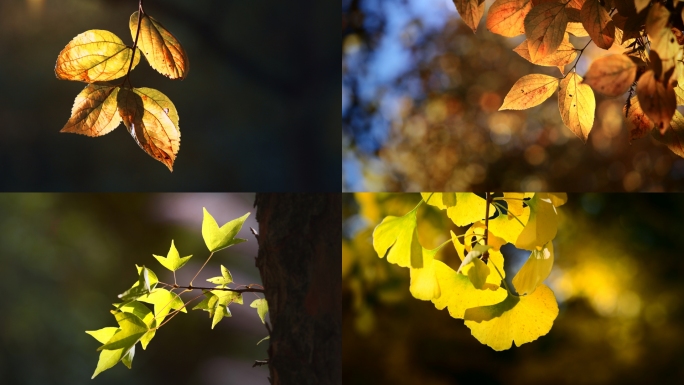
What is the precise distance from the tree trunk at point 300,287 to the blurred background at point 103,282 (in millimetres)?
73

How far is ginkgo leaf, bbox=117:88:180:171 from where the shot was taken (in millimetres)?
182

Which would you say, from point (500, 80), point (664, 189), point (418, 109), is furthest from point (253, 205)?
point (664, 189)

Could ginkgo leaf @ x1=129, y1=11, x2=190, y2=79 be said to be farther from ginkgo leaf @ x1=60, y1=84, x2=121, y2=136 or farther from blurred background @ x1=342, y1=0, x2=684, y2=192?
blurred background @ x1=342, y1=0, x2=684, y2=192

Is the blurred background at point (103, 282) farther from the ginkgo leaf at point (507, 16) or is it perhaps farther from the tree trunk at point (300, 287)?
the ginkgo leaf at point (507, 16)

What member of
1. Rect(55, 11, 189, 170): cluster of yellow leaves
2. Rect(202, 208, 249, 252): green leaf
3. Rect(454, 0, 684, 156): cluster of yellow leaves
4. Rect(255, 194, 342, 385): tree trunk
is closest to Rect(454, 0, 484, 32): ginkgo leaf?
Rect(454, 0, 684, 156): cluster of yellow leaves

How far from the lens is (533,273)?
0.24 metres

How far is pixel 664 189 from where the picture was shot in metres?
0.65

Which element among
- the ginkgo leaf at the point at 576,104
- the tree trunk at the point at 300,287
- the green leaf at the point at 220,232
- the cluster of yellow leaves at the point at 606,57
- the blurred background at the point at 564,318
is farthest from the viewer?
the blurred background at the point at 564,318

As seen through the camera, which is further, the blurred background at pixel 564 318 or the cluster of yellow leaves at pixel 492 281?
the blurred background at pixel 564 318

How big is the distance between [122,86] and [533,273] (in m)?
0.19

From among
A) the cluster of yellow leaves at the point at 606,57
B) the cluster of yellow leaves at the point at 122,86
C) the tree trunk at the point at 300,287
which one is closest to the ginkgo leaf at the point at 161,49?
the cluster of yellow leaves at the point at 122,86

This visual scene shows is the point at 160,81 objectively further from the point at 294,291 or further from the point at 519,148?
the point at 519,148

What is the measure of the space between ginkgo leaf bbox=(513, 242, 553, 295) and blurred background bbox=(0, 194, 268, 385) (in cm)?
42

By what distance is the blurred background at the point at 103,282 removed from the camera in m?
0.64
